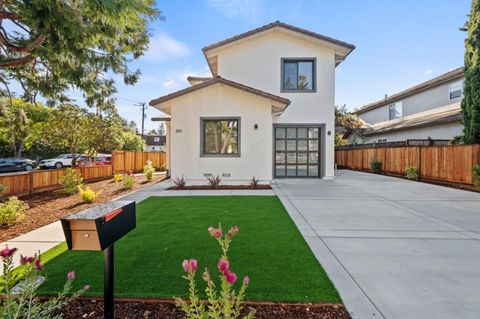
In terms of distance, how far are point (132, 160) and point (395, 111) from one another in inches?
896

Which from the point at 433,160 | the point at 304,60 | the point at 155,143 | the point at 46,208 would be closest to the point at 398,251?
the point at 46,208

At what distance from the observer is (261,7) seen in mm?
11945

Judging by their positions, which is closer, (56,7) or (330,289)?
(330,289)

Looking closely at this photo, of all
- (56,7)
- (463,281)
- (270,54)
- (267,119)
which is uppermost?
(270,54)

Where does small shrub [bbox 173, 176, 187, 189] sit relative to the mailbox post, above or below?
below

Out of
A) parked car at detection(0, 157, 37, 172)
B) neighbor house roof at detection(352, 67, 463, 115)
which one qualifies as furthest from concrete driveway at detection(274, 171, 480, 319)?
parked car at detection(0, 157, 37, 172)

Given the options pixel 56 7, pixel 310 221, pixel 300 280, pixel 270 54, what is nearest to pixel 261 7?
pixel 270 54

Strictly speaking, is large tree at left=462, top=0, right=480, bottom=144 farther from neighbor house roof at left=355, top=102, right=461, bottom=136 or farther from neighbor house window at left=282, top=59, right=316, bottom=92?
neighbor house window at left=282, top=59, right=316, bottom=92

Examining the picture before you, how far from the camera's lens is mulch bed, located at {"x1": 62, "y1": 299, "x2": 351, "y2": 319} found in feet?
7.90

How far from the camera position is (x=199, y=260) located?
357cm

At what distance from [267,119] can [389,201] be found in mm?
5470

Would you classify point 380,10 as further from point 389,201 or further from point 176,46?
point 176,46

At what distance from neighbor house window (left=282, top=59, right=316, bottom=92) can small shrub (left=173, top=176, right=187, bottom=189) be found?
703 cm

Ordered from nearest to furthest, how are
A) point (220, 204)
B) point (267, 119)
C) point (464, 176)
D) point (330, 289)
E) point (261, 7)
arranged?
point (330, 289), point (220, 204), point (464, 176), point (267, 119), point (261, 7)
